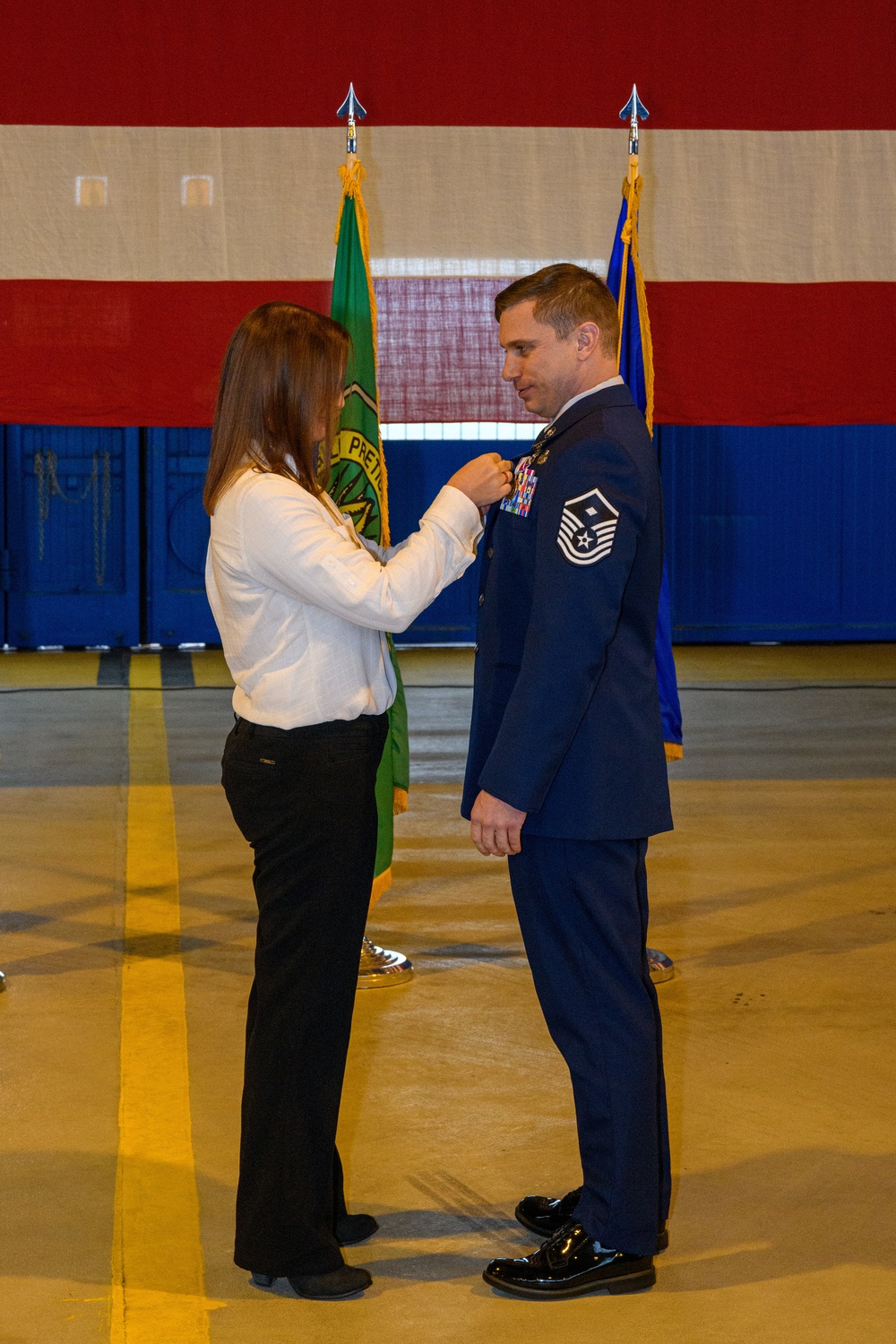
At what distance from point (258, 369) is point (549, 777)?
0.77 meters

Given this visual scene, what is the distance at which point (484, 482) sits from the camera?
93.4 inches

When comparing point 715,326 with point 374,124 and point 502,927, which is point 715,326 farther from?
point 502,927

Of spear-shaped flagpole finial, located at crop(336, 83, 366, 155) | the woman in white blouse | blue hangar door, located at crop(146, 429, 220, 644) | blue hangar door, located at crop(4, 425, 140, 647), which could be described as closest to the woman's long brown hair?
the woman in white blouse

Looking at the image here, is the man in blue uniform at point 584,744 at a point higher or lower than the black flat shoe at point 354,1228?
higher

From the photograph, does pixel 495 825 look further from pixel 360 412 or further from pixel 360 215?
pixel 360 215

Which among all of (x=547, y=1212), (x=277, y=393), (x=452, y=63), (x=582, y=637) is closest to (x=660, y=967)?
(x=547, y=1212)

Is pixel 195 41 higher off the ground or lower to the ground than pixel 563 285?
higher

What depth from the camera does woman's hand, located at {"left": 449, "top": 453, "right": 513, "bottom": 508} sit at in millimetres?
2363

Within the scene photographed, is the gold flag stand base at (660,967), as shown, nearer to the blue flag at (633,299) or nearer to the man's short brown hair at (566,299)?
the blue flag at (633,299)

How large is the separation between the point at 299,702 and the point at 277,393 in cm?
47

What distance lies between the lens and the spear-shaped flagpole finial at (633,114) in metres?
4.27

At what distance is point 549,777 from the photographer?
7.61ft

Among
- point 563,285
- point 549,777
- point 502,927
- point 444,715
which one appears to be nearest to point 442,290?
point 502,927

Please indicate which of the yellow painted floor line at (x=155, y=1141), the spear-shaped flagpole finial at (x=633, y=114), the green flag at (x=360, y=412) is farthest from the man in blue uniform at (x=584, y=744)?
the spear-shaped flagpole finial at (x=633, y=114)
